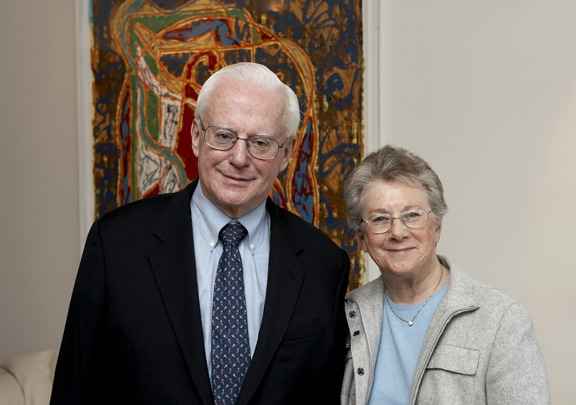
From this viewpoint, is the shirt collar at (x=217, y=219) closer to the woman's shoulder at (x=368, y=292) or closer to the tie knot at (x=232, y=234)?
the tie knot at (x=232, y=234)

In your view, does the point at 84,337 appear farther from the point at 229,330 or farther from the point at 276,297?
the point at 276,297

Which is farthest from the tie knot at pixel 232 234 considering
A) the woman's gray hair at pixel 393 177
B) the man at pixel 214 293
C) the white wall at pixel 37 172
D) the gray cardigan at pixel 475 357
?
the white wall at pixel 37 172

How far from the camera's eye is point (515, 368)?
1.84 metres

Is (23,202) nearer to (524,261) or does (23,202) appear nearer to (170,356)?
(170,356)

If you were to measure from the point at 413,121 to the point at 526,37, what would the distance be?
0.54 meters

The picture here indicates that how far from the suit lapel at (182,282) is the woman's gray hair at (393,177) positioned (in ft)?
1.44

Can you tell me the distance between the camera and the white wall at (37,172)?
353 cm

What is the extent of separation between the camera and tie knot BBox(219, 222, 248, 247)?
6.71 ft

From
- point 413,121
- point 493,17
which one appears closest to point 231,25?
point 413,121

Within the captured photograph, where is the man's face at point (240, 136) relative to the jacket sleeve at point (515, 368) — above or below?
above

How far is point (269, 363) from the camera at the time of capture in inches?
76.9

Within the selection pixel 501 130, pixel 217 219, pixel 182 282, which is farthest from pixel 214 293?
pixel 501 130

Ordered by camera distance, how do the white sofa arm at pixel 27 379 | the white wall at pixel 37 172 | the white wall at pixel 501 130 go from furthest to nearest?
the white wall at pixel 37 172 → the white wall at pixel 501 130 → the white sofa arm at pixel 27 379

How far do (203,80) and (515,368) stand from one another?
2.08 meters
